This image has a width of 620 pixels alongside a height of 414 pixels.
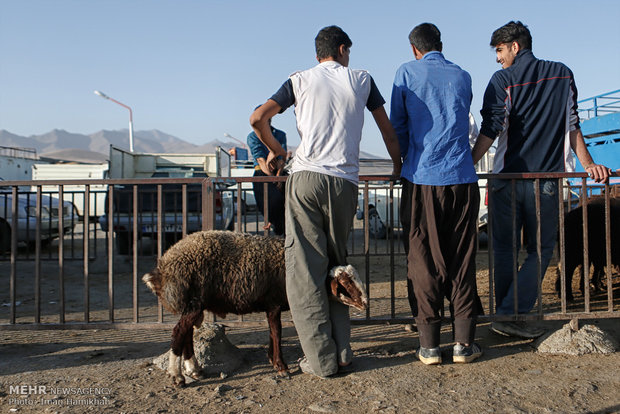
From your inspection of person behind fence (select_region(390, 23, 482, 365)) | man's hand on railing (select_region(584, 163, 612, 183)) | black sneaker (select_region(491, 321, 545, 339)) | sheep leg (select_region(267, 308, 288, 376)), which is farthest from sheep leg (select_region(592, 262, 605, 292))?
sheep leg (select_region(267, 308, 288, 376))

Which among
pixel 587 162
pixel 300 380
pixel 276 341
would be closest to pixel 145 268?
pixel 276 341

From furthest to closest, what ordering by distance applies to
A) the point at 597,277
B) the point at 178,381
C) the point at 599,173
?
the point at 597,277 → the point at 599,173 → the point at 178,381

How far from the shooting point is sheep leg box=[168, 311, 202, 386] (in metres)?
3.36

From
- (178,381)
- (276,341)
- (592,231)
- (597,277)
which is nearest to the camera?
(178,381)

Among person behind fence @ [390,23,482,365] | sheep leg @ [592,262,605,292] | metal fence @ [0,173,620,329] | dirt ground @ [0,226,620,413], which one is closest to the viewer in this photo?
dirt ground @ [0,226,620,413]

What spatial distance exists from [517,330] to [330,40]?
2.96 meters

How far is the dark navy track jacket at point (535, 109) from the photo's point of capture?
4.03 m

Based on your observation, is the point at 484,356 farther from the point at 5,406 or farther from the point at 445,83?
the point at 5,406

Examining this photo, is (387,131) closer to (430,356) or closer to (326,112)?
(326,112)

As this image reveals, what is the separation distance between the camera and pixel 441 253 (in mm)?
3682

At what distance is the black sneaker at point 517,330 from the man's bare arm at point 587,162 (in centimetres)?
139

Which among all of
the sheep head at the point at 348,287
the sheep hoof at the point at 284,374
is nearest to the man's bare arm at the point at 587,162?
the sheep head at the point at 348,287

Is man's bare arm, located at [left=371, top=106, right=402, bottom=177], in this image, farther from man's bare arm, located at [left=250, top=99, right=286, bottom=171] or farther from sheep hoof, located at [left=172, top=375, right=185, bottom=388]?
sheep hoof, located at [left=172, top=375, right=185, bottom=388]

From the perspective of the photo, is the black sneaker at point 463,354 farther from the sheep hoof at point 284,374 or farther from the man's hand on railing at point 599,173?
the man's hand on railing at point 599,173
